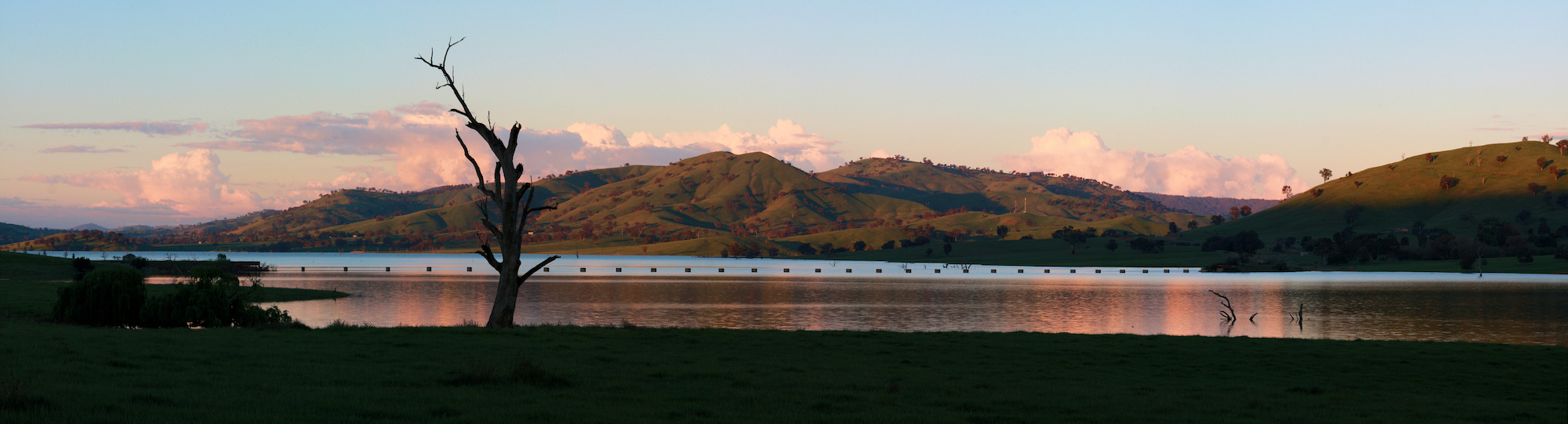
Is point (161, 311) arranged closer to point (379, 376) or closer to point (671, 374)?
point (379, 376)

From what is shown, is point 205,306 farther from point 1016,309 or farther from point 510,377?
A: point 1016,309

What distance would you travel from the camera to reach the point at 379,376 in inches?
797

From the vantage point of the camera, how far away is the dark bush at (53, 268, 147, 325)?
4094cm

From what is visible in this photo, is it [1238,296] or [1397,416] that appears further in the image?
[1238,296]

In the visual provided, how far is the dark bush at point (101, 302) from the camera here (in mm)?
40938

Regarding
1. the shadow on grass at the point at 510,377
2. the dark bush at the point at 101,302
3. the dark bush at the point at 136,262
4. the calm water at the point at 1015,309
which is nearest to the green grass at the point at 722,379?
the shadow on grass at the point at 510,377

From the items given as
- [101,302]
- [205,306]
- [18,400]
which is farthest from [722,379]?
[101,302]

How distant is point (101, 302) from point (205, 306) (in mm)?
4244

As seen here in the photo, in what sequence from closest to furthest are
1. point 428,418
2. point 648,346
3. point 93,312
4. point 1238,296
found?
1. point 428,418
2. point 648,346
3. point 93,312
4. point 1238,296

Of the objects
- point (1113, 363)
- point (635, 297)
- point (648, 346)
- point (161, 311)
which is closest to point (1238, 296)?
point (635, 297)

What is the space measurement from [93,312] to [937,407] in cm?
3958

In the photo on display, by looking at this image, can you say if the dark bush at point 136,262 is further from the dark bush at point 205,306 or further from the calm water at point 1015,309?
the dark bush at point 205,306

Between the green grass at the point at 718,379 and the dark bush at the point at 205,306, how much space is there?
8856 mm

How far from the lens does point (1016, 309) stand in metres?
84.3
